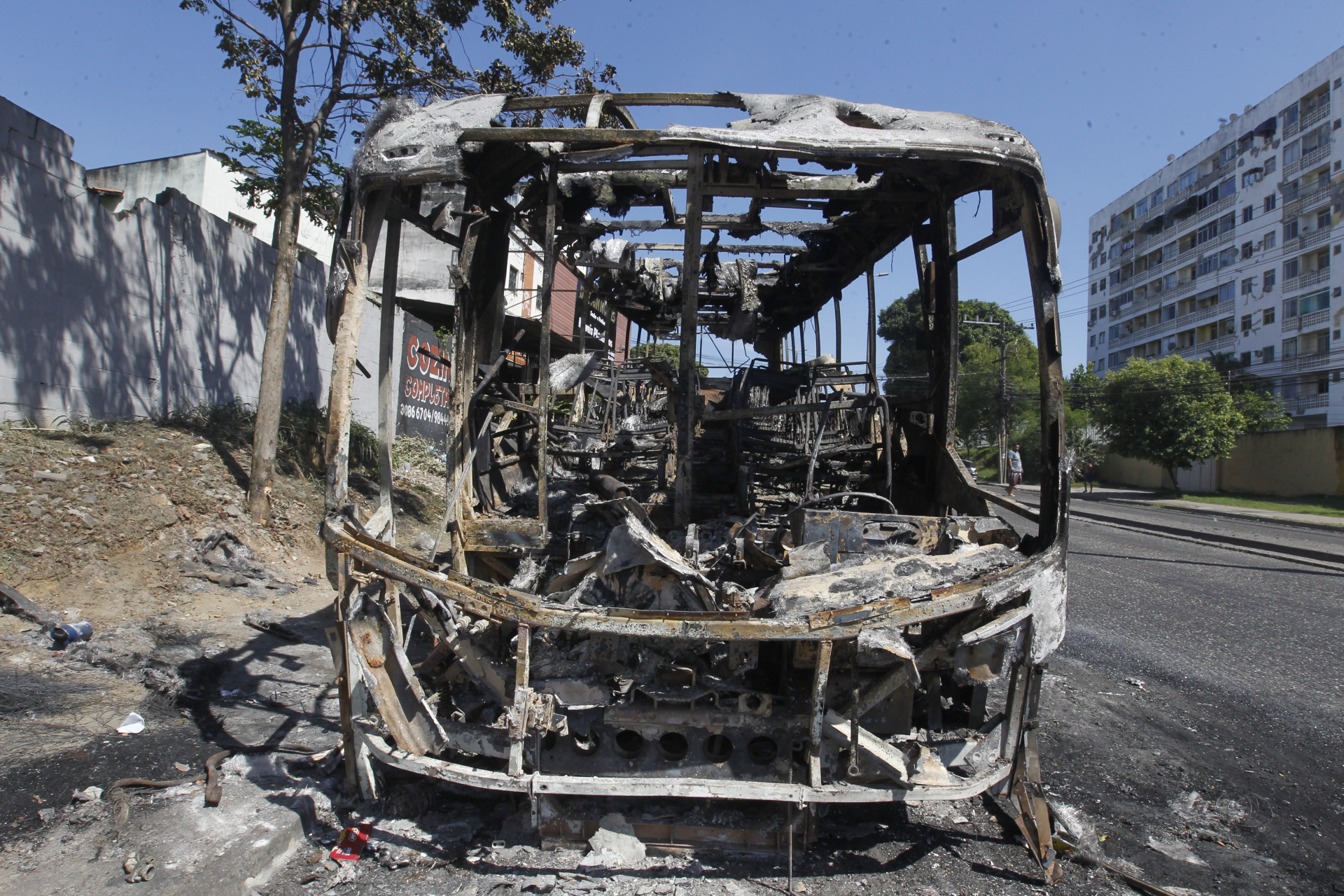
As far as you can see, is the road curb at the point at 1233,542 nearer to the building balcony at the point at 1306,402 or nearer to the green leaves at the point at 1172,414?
the green leaves at the point at 1172,414

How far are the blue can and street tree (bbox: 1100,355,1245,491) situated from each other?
31072 mm

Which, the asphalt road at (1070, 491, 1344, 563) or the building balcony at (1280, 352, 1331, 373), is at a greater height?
the building balcony at (1280, 352, 1331, 373)

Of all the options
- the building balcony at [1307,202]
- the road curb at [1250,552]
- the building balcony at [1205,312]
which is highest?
the building balcony at [1307,202]

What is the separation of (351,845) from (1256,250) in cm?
4818

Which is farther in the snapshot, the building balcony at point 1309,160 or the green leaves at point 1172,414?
the building balcony at point 1309,160

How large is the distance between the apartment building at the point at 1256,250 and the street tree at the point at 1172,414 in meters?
7.36

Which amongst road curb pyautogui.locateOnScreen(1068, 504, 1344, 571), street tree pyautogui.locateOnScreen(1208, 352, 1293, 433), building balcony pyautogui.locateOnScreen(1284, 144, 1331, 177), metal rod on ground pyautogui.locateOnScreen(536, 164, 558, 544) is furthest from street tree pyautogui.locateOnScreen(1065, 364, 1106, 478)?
metal rod on ground pyautogui.locateOnScreen(536, 164, 558, 544)

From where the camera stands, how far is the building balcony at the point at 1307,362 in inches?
1254

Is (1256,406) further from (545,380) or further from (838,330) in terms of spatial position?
(545,380)

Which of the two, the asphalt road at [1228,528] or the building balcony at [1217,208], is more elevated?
the building balcony at [1217,208]

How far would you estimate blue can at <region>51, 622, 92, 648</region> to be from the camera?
4.32m

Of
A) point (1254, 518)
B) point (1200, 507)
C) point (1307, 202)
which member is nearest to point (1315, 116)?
point (1307, 202)

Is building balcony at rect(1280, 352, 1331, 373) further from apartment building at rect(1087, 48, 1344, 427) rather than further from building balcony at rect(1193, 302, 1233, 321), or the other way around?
building balcony at rect(1193, 302, 1233, 321)

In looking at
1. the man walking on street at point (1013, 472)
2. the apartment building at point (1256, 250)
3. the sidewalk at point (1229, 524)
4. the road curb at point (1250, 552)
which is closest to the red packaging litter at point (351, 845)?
the man walking on street at point (1013, 472)
